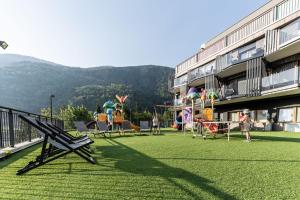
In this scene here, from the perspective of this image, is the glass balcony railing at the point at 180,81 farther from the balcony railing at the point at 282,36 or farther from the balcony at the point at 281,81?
the balcony at the point at 281,81

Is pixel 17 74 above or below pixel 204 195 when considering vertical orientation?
above

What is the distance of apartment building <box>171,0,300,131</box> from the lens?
52.5ft

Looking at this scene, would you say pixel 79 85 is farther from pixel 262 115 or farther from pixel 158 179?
pixel 158 179

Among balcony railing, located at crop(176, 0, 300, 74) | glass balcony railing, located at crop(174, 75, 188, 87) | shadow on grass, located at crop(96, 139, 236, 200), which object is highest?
balcony railing, located at crop(176, 0, 300, 74)

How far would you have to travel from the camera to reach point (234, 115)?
23844 mm

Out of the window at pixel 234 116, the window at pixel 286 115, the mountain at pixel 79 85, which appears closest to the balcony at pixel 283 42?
the window at pixel 286 115

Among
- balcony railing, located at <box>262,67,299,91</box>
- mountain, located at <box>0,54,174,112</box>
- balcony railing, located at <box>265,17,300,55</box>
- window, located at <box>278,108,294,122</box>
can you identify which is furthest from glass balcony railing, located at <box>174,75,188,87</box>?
mountain, located at <box>0,54,174,112</box>

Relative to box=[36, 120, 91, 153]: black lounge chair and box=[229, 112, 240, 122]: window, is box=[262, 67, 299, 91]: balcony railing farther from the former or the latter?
box=[36, 120, 91, 153]: black lounge chair

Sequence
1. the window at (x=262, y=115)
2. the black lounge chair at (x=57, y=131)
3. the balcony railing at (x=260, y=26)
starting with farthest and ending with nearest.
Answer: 1. the window at (x=262, y=115)
2. the balcony railing at (x=260, y=26)
3. the black lounge chair at (x=57, y=131)

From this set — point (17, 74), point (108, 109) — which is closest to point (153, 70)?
point (17, 74)

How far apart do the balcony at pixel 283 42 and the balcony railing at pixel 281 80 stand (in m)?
1.73

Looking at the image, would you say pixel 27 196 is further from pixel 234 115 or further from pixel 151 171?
pixel 234 115

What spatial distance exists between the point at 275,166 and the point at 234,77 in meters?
21.1

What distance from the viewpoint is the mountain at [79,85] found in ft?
245
